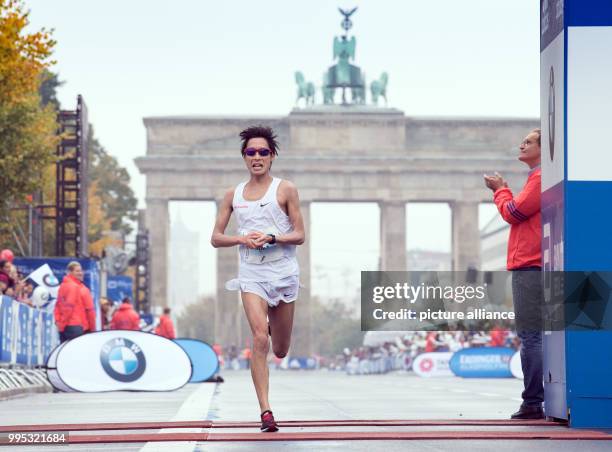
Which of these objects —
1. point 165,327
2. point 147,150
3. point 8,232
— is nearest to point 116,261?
point 8,232

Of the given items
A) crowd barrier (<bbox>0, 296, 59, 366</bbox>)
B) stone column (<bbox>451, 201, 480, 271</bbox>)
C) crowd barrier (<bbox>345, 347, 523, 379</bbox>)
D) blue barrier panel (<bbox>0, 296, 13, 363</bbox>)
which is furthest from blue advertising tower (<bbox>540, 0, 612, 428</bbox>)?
stone column (<bbox>451, 201, 480, 271</bbox>)

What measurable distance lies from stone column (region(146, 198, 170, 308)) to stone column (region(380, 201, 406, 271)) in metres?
12.7

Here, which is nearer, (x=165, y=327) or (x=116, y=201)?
(x=165, y=327)

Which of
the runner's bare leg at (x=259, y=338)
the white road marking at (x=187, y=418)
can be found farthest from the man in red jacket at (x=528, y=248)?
the white road marking at (x=187, y=418)

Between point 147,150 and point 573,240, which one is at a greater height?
point 147,150

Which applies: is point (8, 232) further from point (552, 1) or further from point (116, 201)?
point (116, 201)

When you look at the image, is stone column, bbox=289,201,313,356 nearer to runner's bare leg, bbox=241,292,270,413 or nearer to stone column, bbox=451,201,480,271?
stone column, bbox=451,201,480,271

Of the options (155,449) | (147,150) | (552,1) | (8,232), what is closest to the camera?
(155,449)

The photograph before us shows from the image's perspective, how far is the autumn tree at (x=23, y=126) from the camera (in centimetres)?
3014

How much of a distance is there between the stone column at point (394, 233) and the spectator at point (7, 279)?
7312cm

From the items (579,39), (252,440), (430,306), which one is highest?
(579,39)

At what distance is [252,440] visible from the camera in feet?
29.2

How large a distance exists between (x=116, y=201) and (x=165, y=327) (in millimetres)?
63995

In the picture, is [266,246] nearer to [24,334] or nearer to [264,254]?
[264,254]
